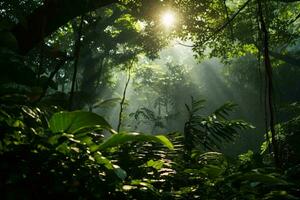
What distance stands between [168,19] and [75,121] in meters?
8.98

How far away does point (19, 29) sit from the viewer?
790 centimetres

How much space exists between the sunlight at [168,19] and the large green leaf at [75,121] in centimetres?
846

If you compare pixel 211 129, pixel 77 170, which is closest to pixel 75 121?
pixel 77 170

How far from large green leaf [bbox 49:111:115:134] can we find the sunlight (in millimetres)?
8456

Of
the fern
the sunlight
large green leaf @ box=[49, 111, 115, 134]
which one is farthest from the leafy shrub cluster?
the sunlight

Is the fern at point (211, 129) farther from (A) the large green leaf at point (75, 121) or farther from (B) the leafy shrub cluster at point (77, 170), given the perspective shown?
(A) the large green leaf at point (75, 121)

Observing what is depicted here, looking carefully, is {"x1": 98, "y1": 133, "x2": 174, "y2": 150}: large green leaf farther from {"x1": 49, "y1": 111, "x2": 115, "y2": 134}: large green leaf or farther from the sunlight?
the sunlight

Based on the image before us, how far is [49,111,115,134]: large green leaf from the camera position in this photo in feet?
8.43

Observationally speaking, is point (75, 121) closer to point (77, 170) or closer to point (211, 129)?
point (77, 170)

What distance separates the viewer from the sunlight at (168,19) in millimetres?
10778

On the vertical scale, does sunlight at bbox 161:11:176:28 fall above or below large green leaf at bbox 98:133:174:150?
above

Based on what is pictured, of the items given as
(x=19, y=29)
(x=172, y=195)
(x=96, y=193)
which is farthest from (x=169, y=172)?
(x=19, y=29)

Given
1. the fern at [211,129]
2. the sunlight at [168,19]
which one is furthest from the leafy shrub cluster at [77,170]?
the sunlight at [168,19]

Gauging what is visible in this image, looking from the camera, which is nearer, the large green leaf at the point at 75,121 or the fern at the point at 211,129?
the large green leaf at the point at 75,121
